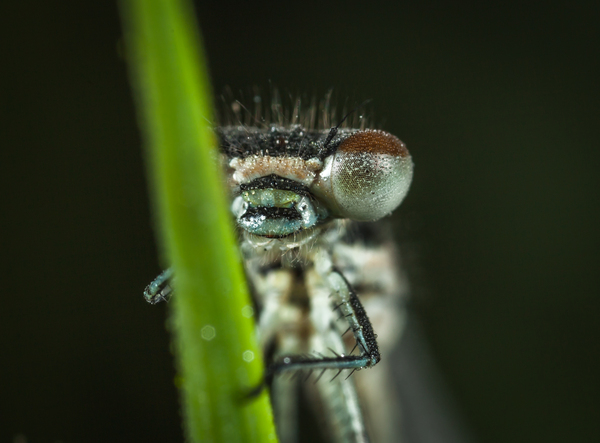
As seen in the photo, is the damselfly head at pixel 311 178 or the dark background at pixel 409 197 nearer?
the damselfly head at pixel 311 178

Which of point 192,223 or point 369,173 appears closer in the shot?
point 192,223

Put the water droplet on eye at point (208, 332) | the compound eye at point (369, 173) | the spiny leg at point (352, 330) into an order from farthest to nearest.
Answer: the compound eye at point (369, 173) < the spiny leg at point (352, 330) < the water droplet on eye at point (208, 332)

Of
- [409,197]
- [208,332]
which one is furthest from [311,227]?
[409,197]

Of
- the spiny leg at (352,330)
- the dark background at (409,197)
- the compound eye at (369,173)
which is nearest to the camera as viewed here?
the spiny leg at (352,330)

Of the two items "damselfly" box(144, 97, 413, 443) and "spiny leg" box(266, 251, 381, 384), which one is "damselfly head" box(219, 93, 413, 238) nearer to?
"damselfly" box(144, 97, 413, 443)

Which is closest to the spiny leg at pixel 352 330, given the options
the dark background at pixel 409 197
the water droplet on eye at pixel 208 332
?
the water droplet on eye at pixel 208 332

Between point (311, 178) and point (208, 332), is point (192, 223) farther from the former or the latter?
point (311, 178)

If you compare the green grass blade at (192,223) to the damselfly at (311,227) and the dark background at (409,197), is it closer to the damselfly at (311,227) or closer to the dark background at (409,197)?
the damselfly at (311,227)

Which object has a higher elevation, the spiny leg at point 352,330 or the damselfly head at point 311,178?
the damselfly head at point 311,178
